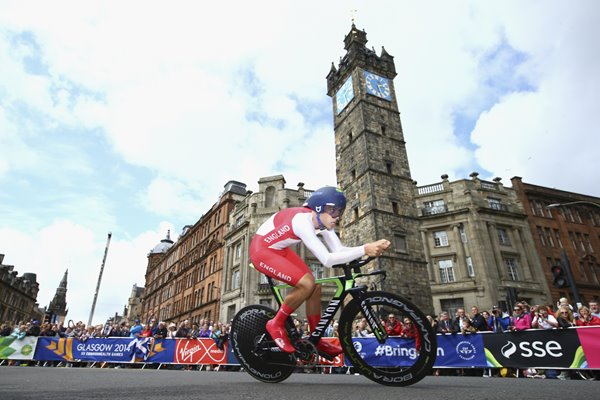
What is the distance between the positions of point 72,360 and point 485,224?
31548mm

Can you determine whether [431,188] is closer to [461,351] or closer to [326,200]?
[461,351]

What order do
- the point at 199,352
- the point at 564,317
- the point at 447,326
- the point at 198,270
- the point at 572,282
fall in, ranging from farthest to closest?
the point at 198,270 → the point at 199,352 → the point at 447,326 → the point at 572,282 → the point at 564,317

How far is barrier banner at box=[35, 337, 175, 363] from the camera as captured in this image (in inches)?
484

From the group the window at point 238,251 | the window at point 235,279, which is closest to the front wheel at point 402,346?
the window at point 235,279

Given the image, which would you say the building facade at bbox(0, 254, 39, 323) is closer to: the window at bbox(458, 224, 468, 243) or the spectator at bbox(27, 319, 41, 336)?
the spectator at bbox(27, 319, 41, 336)

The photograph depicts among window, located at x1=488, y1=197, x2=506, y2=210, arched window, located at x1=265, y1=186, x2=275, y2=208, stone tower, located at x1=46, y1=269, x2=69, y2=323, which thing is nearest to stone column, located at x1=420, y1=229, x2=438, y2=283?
window, located at x1=488, y1=197, x2=506, y2=210

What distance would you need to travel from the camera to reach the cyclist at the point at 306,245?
3.45 metres

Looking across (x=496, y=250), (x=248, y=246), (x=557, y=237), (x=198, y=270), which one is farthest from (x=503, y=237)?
(x=198, y=270)

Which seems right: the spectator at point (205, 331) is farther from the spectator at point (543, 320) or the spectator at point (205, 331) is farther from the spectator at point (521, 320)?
the spectator at point (543, 320)

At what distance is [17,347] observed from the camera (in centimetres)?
1345

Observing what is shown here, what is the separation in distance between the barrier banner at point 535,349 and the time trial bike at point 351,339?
5739 millimetres

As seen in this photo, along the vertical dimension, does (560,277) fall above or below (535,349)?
above

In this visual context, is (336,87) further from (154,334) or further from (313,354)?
(313,354)

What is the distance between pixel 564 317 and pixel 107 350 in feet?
47.0
